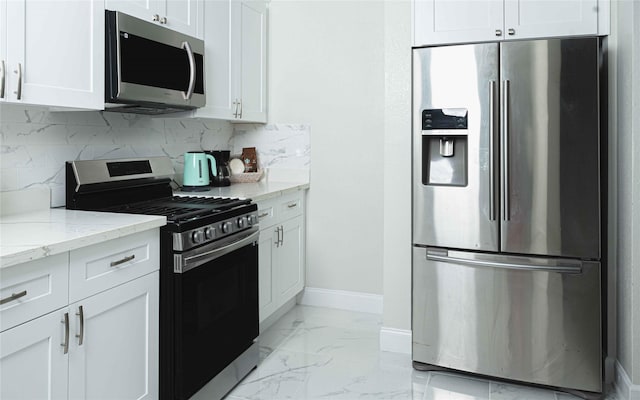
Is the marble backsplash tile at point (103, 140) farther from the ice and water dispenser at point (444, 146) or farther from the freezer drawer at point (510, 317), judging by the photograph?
the freezer drawer at point (510, 317)

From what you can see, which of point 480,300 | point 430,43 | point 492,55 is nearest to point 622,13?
point 492,55

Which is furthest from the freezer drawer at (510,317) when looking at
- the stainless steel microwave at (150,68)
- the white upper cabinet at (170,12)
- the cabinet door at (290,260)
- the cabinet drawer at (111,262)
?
the white upper cabinet at (170,12)

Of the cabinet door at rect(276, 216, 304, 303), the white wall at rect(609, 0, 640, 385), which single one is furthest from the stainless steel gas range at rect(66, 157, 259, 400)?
the white wall at rect(609, 0, 640, 385)

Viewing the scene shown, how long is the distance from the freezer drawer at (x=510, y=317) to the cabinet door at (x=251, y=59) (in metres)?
1.62

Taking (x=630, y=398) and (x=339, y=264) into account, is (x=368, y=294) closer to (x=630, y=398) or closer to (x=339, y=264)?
(x=339, y=264)

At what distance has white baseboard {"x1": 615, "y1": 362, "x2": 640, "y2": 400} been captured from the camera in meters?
2.34

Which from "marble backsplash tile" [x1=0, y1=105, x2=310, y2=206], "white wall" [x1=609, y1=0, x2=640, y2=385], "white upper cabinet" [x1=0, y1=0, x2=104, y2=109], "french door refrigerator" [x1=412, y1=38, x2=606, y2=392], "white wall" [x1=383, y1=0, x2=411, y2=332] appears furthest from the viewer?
"white wall" [x1=383, y1=0, x2=411, y2=332]

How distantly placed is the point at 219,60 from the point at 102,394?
206cm

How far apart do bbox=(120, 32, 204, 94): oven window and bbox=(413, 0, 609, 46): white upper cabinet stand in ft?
4.04

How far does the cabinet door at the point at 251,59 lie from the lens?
11.2 feet

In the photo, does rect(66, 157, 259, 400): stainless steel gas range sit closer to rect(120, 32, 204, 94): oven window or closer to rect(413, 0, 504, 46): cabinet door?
rect(120, 32, 204, 94): oven window

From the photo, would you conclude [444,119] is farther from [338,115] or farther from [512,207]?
[338,115]

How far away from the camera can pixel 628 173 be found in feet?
7.79

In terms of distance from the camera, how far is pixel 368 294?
375 centimetres
